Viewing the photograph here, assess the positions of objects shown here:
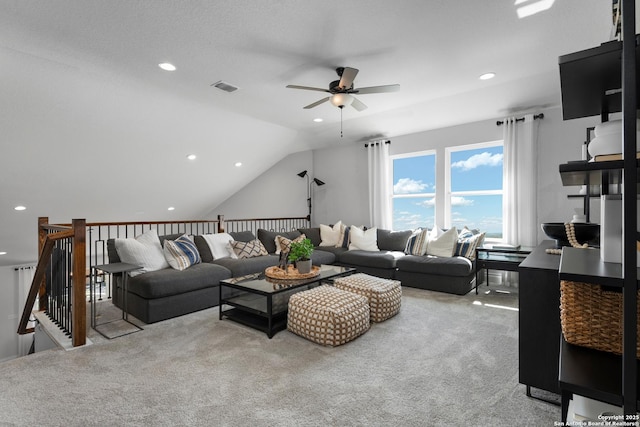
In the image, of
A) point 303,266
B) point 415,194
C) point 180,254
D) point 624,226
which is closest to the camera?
point 624,226

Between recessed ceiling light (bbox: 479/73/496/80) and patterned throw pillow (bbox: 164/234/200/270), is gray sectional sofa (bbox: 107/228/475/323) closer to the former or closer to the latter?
patterned throw pillow (bbox: 164/234/200/270)

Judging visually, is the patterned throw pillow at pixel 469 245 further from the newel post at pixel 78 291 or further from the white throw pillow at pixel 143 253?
the newel post at pixel 78 291

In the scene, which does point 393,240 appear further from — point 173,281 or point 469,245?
point 173,281

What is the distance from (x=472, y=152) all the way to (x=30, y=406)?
5938 millimetres

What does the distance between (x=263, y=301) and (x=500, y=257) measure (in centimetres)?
312

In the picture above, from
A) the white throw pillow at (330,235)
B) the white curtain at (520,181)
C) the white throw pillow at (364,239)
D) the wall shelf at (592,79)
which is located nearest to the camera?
the wall shelf at (592,79)

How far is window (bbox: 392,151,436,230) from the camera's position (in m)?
5.93

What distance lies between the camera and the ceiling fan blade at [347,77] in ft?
9.76

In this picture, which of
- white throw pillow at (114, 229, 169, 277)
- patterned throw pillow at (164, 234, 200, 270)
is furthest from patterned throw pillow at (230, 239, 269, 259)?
white throw pillow at (114, 229, 169, 277)

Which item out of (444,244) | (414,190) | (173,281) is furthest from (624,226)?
(414,190)

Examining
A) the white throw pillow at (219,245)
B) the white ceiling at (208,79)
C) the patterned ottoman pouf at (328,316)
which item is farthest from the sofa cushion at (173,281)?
the white ceiling at (208,79)

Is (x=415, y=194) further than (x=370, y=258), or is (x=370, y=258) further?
(x=415, y=194)

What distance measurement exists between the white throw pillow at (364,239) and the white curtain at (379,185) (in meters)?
0.54

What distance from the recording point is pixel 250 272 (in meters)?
4.33
